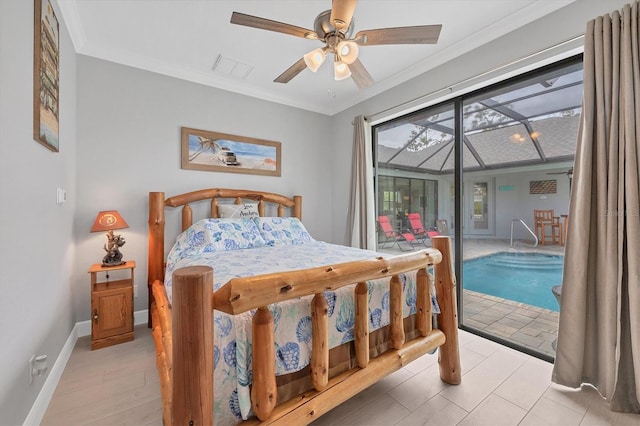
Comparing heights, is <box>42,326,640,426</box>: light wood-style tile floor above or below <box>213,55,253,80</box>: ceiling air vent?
below

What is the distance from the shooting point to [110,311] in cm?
234

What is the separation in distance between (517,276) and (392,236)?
1.35 meters

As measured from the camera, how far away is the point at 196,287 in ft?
2.95

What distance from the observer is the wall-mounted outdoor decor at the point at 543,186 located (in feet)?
7.35

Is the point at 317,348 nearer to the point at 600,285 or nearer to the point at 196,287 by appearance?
the point at 196,287

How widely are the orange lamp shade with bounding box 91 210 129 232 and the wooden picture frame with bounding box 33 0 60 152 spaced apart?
0.71m

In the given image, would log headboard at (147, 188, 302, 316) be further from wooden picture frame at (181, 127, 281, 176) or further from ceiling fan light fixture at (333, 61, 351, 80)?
ceiling fan light fixture at (333, 61, 351, 80)

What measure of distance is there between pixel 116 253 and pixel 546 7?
13.0 ft

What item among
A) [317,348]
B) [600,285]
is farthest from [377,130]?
[317,348]

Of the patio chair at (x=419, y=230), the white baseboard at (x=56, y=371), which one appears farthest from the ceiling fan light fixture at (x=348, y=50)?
the white baseboard at (x=56, y=371)

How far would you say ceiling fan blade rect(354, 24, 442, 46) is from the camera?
1653 millimetres

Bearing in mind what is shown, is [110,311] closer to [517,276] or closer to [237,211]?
[237,211]

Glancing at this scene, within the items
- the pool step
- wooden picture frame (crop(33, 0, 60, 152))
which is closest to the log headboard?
wooden picture frame (crop(33, 0, 60, 152))

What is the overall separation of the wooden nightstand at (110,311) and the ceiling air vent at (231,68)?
2.14 metres
